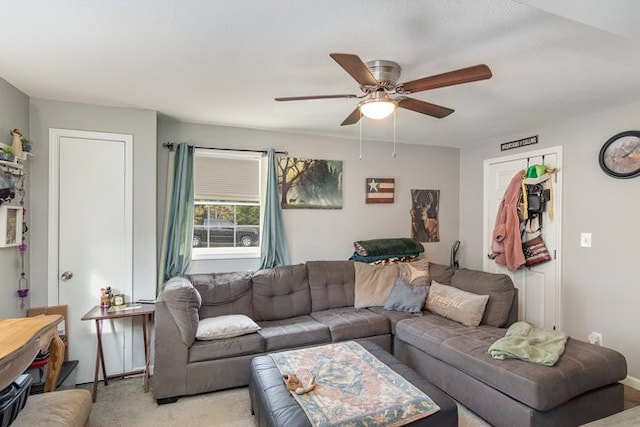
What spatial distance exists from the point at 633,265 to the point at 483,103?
1855mm

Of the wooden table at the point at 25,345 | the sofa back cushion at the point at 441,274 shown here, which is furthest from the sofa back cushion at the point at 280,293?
the wooden table at the point at 25,345

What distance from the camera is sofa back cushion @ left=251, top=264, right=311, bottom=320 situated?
333 cm

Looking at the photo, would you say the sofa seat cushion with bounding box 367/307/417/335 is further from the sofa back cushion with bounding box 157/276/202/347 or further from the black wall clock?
the black wall clock

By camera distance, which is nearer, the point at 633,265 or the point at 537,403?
the point at 537,403

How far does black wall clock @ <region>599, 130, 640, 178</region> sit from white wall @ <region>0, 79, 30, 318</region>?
484cm

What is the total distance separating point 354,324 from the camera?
3.09 meters

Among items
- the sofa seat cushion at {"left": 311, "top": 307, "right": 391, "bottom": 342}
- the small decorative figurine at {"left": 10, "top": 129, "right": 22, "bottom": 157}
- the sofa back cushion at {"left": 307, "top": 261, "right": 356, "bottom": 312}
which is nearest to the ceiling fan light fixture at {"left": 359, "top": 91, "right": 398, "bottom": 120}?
the sofa seat cushion at {"left": 311, "top": 307, "right": 391, "bottom": 342}

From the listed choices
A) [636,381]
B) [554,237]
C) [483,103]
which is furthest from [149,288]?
[636,381]

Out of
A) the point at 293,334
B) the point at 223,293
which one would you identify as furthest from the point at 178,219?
the point at 293,334

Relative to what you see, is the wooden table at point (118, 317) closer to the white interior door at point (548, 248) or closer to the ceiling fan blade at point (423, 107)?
the ceiling fan blade at point (423, 107)

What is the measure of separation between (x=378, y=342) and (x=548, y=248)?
6.75 feet

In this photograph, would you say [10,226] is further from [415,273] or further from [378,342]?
[415,273]

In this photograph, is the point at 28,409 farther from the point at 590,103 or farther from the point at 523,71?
the point at 590,103

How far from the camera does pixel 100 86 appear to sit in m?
2.53
